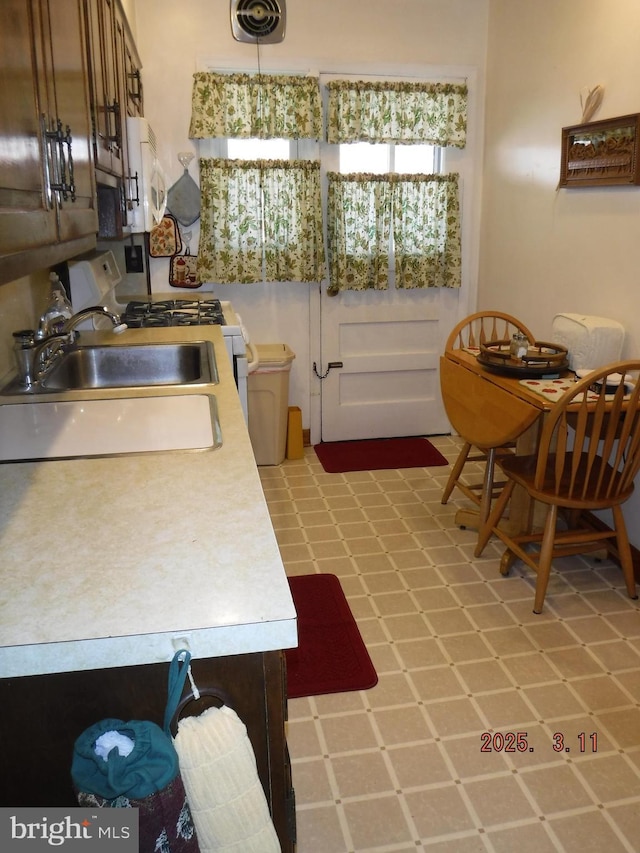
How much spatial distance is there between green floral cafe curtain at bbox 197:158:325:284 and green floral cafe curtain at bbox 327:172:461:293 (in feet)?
0.42

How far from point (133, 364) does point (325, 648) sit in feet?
3.95

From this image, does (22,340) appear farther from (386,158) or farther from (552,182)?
(386,158)

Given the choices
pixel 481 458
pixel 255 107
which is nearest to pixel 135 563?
pixel 481 458

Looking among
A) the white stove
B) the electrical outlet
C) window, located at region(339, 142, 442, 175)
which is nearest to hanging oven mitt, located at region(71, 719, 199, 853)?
the white stove

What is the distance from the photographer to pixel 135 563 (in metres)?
1.03

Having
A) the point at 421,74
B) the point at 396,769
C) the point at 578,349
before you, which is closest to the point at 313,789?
the point at 396,769

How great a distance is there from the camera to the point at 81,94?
1462 millimetres

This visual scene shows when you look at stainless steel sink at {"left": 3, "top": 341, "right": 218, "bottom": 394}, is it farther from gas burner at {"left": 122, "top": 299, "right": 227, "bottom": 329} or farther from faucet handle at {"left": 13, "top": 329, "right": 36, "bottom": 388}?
gas burner at {"left": 122, "top": 299, "right": 227, "bottom": 329}

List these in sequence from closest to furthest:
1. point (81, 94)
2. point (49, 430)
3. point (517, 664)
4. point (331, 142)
A: point (81, 94)
point (49, 430)
point (517, 664)
point (331, 142)

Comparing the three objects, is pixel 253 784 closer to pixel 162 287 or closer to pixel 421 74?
pixel 162 287

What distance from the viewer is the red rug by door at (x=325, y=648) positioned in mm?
2227

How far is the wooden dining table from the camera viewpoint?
2662 millimetres

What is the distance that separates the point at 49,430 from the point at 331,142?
9.51 feet

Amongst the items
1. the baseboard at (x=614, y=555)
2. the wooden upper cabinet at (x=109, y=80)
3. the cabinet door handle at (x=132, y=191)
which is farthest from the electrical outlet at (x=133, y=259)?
the baseboard at (x=614, y=555)
